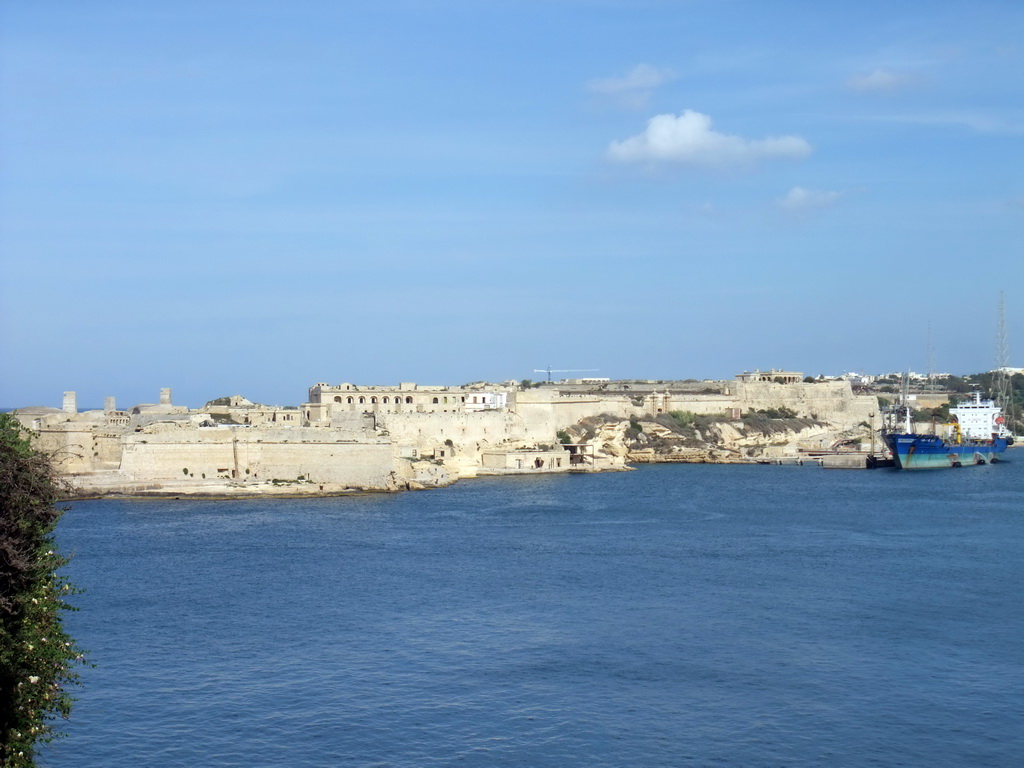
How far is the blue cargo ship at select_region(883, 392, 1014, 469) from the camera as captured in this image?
146ft

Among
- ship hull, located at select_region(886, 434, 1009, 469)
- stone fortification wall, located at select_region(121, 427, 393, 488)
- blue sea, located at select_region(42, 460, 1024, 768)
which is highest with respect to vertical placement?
stone fortification wall, located at select_region(121, 427, 393, 488)

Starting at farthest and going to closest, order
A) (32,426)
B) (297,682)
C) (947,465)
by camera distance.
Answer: (947,465) < (32,426) < (297,682)

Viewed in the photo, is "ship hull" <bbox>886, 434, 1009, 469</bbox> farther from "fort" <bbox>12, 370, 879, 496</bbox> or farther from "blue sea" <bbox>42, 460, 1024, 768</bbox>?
"blue sea" <bbox>42, 460, 1024, 768</bbox>

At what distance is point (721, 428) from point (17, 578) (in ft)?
143

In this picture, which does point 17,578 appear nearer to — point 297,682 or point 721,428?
point 297,682

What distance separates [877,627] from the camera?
51.8 feet

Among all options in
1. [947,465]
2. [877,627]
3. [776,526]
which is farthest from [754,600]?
[947,465]

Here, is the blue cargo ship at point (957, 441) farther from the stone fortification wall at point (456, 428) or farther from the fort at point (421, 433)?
the stone fortification wall at point (456, 428)

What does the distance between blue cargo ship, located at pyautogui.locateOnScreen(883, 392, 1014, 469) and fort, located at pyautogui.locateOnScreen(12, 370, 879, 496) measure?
510 centimetres

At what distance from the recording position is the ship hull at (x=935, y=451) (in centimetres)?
4422

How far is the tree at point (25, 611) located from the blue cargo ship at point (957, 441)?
3837 cm

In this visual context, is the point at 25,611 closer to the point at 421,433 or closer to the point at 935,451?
the point at 421,433

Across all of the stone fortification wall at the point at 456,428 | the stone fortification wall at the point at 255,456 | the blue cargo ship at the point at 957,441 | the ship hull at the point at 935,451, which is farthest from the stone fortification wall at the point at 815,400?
the stone fortification wall at the point at 255,456

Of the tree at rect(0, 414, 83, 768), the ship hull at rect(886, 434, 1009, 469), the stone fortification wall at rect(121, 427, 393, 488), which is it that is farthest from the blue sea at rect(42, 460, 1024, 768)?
the ship hull at rect(886, 434, 1009, 469)
